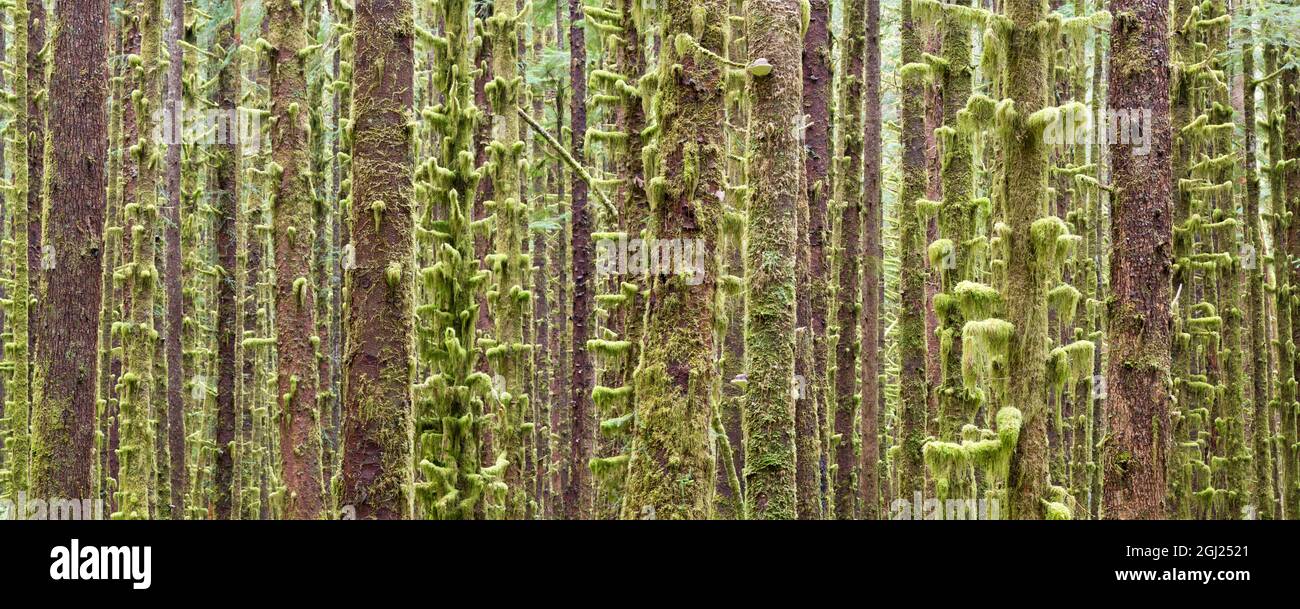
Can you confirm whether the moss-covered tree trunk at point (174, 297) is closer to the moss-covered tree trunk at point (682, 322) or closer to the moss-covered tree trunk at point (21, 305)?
the moss-covered tree trunk at point (21, 305)

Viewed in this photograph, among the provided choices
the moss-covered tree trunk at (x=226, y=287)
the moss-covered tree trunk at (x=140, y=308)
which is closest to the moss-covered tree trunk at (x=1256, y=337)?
the moss-covered tree trunk at (x=226, y=287)

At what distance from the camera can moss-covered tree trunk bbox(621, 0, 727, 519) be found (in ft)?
21.2

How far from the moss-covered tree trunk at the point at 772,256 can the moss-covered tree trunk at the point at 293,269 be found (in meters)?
4.32

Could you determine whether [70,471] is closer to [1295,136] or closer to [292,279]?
[292,279]

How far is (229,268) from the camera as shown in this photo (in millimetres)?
12891

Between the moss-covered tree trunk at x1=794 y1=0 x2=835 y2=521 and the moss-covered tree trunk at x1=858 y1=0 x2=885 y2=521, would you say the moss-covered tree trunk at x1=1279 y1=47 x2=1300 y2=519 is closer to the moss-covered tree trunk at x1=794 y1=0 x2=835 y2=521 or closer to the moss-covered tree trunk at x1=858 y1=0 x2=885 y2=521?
the moss-covered tree trunk at x1=858 y1=0 x2=885 y2=521

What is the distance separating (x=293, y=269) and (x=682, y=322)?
4818mm

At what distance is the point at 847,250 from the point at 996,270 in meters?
5.95

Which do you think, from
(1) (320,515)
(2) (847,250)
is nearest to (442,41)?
(1) (320,515)

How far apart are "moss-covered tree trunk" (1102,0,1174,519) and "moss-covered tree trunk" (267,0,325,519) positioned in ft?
23.3

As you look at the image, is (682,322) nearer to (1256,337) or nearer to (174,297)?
(1256,337)

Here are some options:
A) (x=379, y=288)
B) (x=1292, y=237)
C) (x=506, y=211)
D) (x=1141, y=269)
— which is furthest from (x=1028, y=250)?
(x=1292, y=237)

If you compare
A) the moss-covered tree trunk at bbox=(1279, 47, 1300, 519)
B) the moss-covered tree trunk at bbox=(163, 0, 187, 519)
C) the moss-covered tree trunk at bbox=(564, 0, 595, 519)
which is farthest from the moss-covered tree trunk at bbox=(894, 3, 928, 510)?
the moss-covered tree trunk at bbox=(163, 0, 187, 519)

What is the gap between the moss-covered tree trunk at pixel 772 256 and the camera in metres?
7.73
